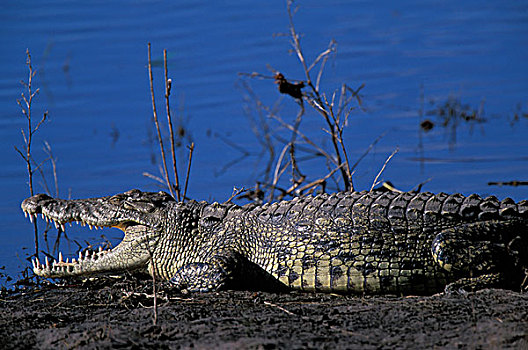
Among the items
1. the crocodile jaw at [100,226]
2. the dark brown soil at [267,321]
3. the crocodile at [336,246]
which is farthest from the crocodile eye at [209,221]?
the dark brown soil at [267,321]

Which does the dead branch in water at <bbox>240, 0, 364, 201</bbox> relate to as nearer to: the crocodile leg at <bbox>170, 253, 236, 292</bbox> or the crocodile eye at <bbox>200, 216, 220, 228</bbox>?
the crocodile eye at <bbox>200, 216, 220, 228</bbox>

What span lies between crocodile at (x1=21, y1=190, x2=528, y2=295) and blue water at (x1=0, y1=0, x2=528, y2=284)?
183 cm

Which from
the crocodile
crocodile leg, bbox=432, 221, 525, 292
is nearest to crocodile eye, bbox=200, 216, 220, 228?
the crocodile

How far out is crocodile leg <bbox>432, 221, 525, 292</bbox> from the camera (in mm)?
5172

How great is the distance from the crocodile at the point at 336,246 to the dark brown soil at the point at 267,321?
0.27 meters

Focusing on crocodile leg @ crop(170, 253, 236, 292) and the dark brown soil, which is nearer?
the dark brown soil

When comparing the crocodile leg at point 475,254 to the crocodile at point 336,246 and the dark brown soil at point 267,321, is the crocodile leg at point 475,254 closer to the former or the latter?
the crocodile at point 336,246

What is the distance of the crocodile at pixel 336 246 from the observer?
17.3ft

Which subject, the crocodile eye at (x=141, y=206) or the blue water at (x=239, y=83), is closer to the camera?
the crocodile eye at (x=141, y=206)

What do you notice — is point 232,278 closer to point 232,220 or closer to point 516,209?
point 232,220

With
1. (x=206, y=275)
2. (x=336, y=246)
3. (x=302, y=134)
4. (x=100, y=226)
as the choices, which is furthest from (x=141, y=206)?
(x=302, y=134)

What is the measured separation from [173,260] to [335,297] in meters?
1.51

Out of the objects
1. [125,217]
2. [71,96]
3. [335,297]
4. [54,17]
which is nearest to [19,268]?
[125,217]

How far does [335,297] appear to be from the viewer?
17.2 feet
